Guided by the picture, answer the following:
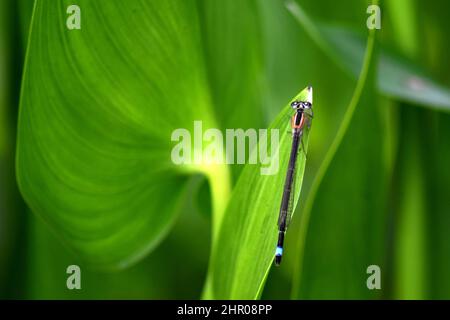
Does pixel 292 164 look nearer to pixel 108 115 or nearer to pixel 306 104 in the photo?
pixel 306 104

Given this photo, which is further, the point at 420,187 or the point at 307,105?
the point at 420,187

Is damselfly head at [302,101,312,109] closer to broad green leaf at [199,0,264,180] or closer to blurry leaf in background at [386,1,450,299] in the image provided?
broad green leaf at [199,0,264,180]

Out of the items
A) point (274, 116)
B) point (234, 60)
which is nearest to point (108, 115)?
point (234, 60)

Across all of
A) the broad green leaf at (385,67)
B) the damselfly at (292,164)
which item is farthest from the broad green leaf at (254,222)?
the broad green leaf at (385,67)

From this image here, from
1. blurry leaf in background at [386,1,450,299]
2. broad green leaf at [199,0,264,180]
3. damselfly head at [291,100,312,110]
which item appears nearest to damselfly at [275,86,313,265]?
damselfly head at [291,100,312,110]

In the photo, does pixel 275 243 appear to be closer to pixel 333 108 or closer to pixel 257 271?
pixel 257 271
